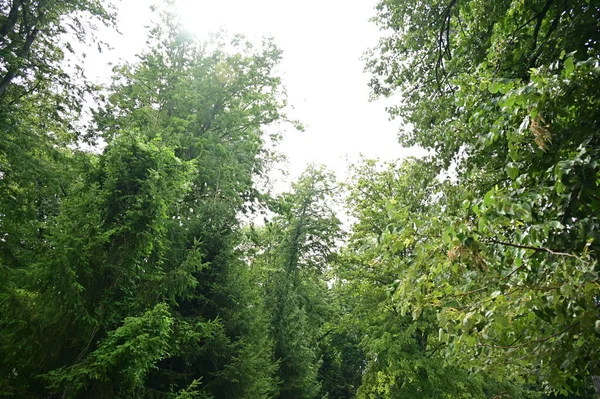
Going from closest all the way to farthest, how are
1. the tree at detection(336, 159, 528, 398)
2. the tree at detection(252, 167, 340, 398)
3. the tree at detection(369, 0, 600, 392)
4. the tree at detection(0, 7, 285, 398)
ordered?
1. the tree at detection(369, 0, 600, 392)
2. the tree at detection(0, 7, 285, 398)
3. the tree at detection(336, 159, 528, 398)
4. the tree at detection(252, 167, 340, 398)

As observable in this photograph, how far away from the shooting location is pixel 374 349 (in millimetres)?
10305

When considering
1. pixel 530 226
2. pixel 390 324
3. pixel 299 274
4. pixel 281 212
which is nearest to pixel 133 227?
pixel 530 226

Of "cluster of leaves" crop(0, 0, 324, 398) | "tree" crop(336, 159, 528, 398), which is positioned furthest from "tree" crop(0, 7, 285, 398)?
"tree" crop(336, 159, 528, 398)

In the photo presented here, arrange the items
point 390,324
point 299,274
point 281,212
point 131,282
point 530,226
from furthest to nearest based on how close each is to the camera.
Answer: point 299,274, point 281,212, point 390,324, point 131,282, point 530,226

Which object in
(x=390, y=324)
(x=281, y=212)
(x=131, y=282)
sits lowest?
(x=131, y=282)

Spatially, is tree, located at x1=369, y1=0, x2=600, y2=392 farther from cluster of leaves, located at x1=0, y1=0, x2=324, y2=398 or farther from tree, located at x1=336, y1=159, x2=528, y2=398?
cluster of leaves, located at x1=0, y1=0, x2=324, y2=398

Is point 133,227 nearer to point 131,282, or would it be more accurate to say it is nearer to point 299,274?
point 131,282

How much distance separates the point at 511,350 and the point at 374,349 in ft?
27.4

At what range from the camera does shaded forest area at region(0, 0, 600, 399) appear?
2264 mm

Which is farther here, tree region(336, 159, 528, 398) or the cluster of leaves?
tree region(336, 159, 528, 398)

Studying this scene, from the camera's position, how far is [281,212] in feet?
40.5

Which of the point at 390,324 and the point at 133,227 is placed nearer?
the point at 133,227

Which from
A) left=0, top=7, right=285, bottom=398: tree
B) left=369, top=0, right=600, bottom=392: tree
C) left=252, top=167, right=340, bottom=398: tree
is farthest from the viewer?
left=252, top=167, right=340, bottom=398: tree

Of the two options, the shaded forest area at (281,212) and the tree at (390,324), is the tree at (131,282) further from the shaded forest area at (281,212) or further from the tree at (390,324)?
the tree at (390,324)
